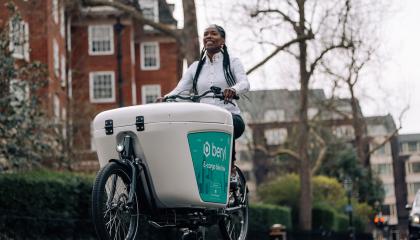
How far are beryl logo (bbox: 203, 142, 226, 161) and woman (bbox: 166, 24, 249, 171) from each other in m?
0.50

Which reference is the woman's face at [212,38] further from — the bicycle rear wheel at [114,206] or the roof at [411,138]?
the roof at [411,138]

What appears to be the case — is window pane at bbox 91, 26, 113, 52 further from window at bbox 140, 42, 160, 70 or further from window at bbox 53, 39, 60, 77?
window at bbox 53, 39, 60, 77

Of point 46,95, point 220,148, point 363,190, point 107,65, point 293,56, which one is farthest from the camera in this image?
point 363,190

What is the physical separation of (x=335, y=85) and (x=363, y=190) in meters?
27.0

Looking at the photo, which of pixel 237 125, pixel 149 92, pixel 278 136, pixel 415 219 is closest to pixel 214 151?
pixel 237 125

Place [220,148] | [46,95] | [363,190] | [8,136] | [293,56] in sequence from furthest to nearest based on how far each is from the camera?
[363,190]
[293,56]
[46,95]
[8,136]
[220,148]

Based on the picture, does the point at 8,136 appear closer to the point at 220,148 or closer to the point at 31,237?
the point at 31,237

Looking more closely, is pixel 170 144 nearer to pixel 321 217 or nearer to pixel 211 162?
pixel 211 162

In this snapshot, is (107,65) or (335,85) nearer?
(335,85)

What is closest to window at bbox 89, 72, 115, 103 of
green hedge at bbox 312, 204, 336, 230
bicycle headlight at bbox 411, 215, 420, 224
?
green hedge at bbox 312, 204, 336, 230

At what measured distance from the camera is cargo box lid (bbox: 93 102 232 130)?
24.6 ft

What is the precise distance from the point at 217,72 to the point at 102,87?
46.8 m

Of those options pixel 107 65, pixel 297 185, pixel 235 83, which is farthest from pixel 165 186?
pixel 107 65

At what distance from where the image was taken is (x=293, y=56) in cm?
3881
